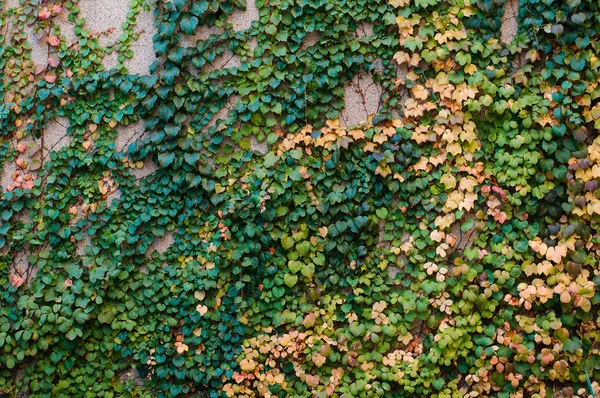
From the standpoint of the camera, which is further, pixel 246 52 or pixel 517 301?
pixel 246 52

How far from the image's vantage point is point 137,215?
4.37 metres

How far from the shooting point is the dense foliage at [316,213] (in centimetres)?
411

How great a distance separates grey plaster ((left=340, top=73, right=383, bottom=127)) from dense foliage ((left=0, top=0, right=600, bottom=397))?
6 cm

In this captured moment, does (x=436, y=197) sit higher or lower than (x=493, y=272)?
higher

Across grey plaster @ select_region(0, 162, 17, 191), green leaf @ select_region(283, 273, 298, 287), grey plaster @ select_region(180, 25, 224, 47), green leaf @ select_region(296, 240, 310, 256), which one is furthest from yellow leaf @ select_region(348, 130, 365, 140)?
grey plaster @ select_region(0, 162, 17, 191)

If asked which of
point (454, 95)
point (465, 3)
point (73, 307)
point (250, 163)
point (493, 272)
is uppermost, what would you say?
point (465, 3)

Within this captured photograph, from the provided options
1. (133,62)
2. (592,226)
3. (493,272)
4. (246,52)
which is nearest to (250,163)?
(246,52)

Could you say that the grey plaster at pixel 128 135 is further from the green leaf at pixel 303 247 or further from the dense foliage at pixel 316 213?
the green leaf at pixel 303 247

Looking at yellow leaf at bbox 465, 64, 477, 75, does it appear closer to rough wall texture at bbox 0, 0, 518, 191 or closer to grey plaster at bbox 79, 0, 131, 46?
rough wall texture at bbox 0, 0, 518, 191

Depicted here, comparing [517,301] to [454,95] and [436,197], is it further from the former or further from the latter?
[454,95]

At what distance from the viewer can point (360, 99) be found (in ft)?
14.3

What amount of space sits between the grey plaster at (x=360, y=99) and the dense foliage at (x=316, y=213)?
6 centimetres

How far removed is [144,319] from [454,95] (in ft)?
7.98

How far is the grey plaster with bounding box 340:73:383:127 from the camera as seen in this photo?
172 inches
